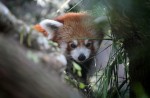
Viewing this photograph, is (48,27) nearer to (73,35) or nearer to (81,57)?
(73,35)

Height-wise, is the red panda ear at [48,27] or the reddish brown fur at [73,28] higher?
the reddish brown fur at [73,28]

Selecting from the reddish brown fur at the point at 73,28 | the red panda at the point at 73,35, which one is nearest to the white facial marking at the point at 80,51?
the red panda at the point at 73,35

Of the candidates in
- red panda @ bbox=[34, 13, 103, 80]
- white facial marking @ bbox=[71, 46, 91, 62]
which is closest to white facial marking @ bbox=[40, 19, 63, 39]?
red panda @ bbox=[34, 13, 103, 80]

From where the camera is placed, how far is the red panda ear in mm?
3809

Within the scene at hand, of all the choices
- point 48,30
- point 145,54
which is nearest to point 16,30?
point 145,54

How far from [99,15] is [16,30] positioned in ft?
2.68

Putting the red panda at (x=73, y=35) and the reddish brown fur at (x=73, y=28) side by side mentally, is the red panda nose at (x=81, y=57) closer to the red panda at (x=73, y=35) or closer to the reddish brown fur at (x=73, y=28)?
the red panda at (x=73, y=35)

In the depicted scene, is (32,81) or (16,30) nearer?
(32,81)

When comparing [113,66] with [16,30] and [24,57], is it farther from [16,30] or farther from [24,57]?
[24,57]

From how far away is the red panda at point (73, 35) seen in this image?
389 centimetres

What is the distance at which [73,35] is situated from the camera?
4.11 meters

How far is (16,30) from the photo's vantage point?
149cm

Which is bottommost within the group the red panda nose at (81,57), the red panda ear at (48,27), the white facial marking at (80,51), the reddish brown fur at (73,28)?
the red panda nose at (81,57)

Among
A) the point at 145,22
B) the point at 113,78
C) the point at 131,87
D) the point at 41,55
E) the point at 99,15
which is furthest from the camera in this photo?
the point at 113,78
